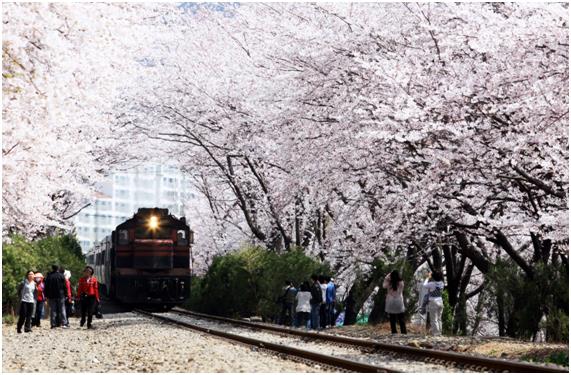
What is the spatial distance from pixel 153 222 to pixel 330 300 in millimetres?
9390

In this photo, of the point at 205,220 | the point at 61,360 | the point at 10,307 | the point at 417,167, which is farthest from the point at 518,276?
the point at 205,220

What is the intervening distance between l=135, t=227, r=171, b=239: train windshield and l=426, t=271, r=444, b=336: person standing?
13814 mm

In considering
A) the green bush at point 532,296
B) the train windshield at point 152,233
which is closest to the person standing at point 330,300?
the green bush at point 532,296

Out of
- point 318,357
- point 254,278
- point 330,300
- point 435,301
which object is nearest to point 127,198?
point 254,278

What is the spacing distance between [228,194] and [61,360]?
95.1ft

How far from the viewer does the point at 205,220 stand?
47.9 metres

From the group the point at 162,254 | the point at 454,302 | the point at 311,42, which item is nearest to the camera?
the point at 311,42

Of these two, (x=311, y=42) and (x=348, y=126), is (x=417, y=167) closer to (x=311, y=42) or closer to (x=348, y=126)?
(x=348, y=126)

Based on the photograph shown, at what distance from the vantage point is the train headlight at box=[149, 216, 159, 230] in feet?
103

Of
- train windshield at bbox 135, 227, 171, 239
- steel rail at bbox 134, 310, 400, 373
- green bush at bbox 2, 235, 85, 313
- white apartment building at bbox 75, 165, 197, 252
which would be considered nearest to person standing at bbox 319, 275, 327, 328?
steel rail at bbox 134, 310, 400, 373

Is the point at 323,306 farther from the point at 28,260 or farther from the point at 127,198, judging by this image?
the point at 127,198

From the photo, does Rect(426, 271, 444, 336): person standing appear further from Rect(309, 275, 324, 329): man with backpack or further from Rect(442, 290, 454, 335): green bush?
Rect(309, 275, 324, 329): man with backpack

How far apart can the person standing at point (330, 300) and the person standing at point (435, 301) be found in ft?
16.0

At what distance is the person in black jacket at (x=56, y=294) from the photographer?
22.3 metres
